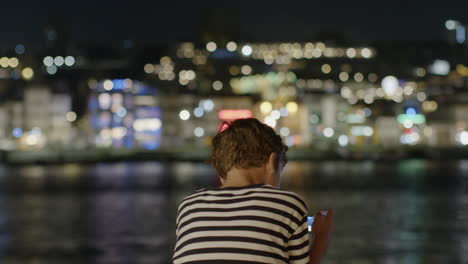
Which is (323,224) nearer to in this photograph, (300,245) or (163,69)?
(300,245)

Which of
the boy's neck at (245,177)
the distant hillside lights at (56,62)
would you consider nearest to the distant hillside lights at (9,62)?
the distant hillside lights at (56,62)

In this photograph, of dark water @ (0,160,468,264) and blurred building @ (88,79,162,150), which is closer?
dark water @ (0,160,468,264)

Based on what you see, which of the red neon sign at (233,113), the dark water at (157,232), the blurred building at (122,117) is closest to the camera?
the dark water at (157,232)

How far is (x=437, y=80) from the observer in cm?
14988

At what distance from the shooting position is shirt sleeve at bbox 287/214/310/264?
7.58 feet

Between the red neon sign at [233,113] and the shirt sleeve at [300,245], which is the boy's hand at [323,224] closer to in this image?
the shirt sleeve at [300,245]

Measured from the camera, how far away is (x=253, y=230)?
2.31 meters

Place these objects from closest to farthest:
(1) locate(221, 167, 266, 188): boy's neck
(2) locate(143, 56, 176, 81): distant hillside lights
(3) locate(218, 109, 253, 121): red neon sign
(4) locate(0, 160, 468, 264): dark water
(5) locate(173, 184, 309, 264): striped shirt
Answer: (5) locate(173, 184, 309, 264): striped shirt, (1) locate(221, 167, 266, 188): boy's neck, (4) locate(0, 160, 468, 264): dark water, (3) locate(218, 109, 253, 121): red neon sign, (2) locate(143, 56, 176, 81): distant hillside lights

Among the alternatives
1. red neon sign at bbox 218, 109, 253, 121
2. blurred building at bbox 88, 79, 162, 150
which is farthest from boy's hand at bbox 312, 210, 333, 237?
red neon sign at bbox 218, 109, 253, 121

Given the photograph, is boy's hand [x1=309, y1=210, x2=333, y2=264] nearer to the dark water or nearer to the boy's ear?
the boy's ear

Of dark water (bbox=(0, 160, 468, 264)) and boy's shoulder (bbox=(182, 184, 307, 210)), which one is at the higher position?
boy's shoulder (bbox=(182, 184, 307, 210))

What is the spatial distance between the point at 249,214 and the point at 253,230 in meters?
0.04

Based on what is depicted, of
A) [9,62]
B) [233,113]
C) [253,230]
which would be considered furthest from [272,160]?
[9,62]

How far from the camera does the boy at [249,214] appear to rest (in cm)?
230
